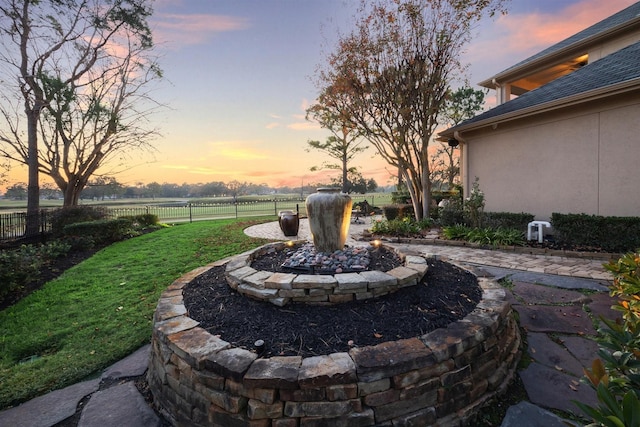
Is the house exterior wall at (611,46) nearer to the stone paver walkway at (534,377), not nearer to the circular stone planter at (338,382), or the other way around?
the stone paver walkway at (534,377)

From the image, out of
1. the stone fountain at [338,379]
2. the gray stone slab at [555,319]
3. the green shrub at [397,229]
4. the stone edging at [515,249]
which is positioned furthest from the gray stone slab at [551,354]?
the green shrub at [397,229]

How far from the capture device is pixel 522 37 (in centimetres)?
708

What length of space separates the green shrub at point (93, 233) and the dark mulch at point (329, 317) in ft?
21.3

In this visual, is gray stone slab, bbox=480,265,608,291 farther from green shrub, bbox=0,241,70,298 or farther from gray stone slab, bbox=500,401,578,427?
green shrub, bbox=0,241,70,298

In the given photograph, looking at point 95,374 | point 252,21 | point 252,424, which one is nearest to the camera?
A: point 252,424

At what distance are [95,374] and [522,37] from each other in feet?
34.5

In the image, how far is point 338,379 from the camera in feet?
4.91

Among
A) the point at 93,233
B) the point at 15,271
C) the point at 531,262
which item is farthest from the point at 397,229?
the point at 93,233

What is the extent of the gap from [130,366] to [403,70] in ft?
28.6

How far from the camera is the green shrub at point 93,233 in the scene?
7.19 m

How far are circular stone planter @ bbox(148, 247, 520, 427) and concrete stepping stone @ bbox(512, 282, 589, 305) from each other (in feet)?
5.33

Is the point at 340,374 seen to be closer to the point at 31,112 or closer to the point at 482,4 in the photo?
the point at 482,4

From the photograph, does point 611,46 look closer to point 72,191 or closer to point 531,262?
point 531,262

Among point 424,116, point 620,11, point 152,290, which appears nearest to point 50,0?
point 152,290
